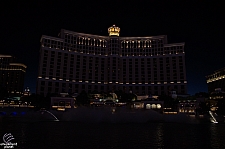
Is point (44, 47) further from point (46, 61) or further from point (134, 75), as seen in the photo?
point (134, 75)

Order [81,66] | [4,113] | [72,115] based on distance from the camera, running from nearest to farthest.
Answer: [72,115]
[4,113]
[81,66]

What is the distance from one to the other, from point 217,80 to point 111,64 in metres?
97.9

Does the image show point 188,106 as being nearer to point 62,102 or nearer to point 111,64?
point 111,64

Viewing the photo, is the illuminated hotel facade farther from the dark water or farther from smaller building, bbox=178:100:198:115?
the dark water

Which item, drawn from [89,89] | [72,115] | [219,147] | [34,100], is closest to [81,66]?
[89,89]

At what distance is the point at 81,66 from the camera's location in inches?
6156

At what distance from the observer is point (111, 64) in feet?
525

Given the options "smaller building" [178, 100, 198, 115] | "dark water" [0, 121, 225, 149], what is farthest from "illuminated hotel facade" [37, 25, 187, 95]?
"dark water" [0, 121, 225, 149]

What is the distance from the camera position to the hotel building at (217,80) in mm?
166200

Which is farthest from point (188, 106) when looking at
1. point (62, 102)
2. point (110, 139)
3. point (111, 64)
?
point (110, 139)

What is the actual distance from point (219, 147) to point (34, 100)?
313 feet

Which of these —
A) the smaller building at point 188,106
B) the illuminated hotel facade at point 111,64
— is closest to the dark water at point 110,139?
the smaller building at point 188,106

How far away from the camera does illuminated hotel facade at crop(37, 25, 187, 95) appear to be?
148462 mm

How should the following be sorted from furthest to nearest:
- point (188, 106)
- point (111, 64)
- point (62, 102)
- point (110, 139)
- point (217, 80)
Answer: point (217, 80) → point (111, 64) → point (62, 102) → point (188, 106) → point (110, 139)
